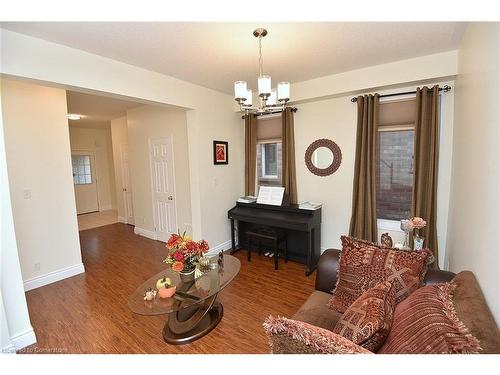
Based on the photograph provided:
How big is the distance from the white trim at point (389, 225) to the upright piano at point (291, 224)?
82cm

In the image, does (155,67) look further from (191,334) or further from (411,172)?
(411,172)

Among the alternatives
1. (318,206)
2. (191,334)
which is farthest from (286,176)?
(191,334)

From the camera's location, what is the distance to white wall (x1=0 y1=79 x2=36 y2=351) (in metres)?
1.82

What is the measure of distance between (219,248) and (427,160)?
10.7ft

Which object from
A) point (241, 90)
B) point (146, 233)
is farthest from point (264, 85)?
point (146, 233)

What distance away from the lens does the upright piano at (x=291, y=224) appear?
341 centimetres

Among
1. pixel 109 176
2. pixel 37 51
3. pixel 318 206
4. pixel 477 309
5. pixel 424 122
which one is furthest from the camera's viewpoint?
pixel 109 176

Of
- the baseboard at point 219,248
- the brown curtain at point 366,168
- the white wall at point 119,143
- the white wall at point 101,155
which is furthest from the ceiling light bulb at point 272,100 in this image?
the white wall at point 101,155

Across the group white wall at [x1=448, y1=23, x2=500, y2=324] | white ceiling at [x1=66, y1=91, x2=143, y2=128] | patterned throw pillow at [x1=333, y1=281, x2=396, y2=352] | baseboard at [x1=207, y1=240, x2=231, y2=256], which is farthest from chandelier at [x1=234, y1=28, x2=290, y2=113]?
white ceiling at [x1=66, y1=91, x2=143, y2=128]

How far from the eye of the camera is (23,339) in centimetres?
204

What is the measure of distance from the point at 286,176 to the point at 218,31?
7.78 feet

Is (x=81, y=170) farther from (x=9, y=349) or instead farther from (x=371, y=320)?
(x=371, y=320)

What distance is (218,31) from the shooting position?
2.10 m
